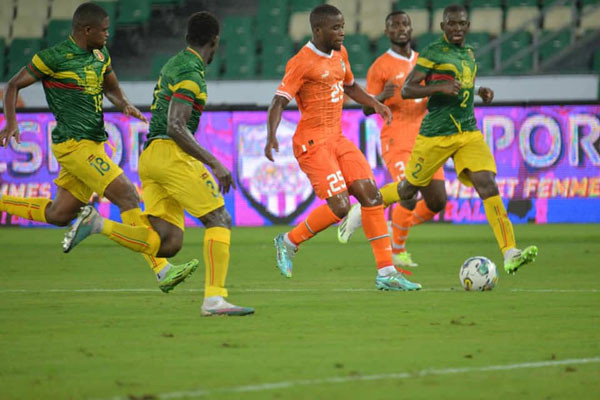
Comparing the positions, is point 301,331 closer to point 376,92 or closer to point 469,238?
point 376,92

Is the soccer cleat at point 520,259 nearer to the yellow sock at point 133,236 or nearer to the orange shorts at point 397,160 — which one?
the orange shorts at point 397,160

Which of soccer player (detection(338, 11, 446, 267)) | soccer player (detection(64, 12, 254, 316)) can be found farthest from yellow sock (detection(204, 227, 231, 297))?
soccer player (detection(338, 11, 446, 267))

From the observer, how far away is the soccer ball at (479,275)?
8.73m

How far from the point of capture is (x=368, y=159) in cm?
1756

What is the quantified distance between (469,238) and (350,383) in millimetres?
10516

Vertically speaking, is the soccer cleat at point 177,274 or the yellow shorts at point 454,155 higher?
the yellow shorts at point 454,155

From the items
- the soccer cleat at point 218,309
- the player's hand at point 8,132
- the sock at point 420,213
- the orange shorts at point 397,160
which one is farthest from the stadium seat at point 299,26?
the soccer cleat at point 218,309

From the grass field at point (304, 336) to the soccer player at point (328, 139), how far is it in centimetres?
54

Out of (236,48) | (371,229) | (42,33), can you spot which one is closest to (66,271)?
(371,229)

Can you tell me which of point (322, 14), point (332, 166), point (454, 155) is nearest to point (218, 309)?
point (332, 166)

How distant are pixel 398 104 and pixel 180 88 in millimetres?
4970

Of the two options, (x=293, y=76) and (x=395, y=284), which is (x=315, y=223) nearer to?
(x=395, y=284)

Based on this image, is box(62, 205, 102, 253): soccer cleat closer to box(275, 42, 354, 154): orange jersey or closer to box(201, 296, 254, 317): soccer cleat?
box(201, 296, 254, 317): soccer cleat

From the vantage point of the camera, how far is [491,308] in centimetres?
765
